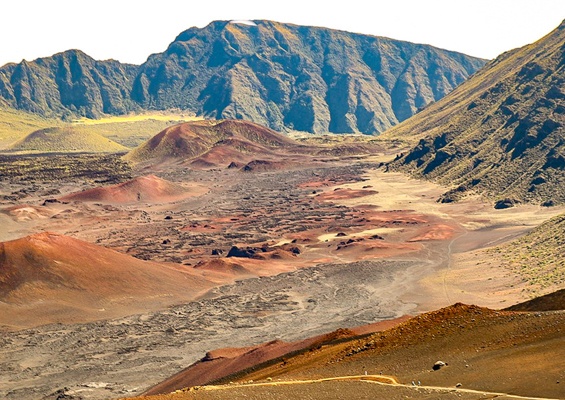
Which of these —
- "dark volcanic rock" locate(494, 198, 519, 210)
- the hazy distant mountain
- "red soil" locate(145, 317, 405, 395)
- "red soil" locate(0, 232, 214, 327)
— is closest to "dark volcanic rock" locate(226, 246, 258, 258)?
"red soil" locate(0, 232, 214, 327)

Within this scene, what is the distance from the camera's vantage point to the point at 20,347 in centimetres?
5819

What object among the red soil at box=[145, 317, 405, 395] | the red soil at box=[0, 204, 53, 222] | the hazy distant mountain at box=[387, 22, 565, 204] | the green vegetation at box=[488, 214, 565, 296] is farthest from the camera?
the hazy distant mountain at box=[387, 22, 565, 204]

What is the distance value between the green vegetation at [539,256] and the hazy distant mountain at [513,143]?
35.6 metres

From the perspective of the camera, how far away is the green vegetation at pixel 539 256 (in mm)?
69812

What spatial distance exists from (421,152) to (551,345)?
175685 millimetres

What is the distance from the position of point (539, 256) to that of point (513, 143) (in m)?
79.2

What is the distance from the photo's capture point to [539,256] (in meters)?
80.9

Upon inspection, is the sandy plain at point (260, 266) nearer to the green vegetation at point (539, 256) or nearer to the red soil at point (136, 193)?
the green vegetation at point (539, 256)

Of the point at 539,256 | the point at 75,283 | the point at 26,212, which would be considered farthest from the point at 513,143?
the point at 75,283

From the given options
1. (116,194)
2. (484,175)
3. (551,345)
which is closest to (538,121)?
(484,175)

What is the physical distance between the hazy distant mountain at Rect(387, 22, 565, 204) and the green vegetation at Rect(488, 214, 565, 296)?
1400 inches

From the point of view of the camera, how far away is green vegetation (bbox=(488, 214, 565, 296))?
69.8m

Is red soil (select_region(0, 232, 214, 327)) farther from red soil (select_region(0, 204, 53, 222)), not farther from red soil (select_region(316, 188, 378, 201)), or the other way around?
red soil (select_region(316, 188, 378, 201))

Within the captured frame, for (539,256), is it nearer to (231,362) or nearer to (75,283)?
(231,362)
